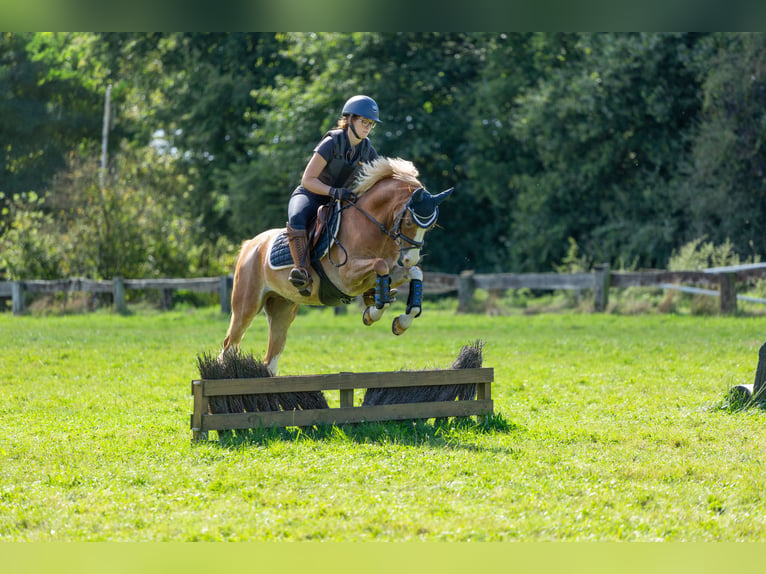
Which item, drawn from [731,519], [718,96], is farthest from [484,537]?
[718,96]

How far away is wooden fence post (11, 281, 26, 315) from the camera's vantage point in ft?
76.1

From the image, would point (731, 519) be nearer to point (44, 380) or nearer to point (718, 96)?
point (44, 380)

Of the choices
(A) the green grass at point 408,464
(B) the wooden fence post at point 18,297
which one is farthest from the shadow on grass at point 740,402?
(B) the wooden fence post at point 18,297

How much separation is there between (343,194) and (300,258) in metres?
0.75

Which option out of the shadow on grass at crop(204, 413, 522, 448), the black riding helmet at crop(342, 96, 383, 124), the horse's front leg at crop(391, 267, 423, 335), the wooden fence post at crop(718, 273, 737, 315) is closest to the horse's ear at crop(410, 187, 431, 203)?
the horse's front leg at crop(391, 267, 423, 335)

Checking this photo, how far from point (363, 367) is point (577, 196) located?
16701mm

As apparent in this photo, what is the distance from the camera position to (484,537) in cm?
436

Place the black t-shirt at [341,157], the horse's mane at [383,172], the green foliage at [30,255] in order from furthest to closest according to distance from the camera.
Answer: the green foliage at [30,255] → the black t-shirt at [341,157] → the horse's mane at [383,172]

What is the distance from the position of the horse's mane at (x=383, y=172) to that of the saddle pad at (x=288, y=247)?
1.31 ft

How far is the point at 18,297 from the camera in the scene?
2330cm

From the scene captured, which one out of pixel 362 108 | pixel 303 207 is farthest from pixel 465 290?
pixel 362 108

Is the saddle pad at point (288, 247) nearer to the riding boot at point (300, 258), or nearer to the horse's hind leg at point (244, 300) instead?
the riding boot at point (300, 258)

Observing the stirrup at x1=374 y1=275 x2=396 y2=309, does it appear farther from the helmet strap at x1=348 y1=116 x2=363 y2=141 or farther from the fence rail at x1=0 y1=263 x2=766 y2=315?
the fence rail at x1=0 y1=263 x2=766 y2=315

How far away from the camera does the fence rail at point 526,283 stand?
18453 millimetres
